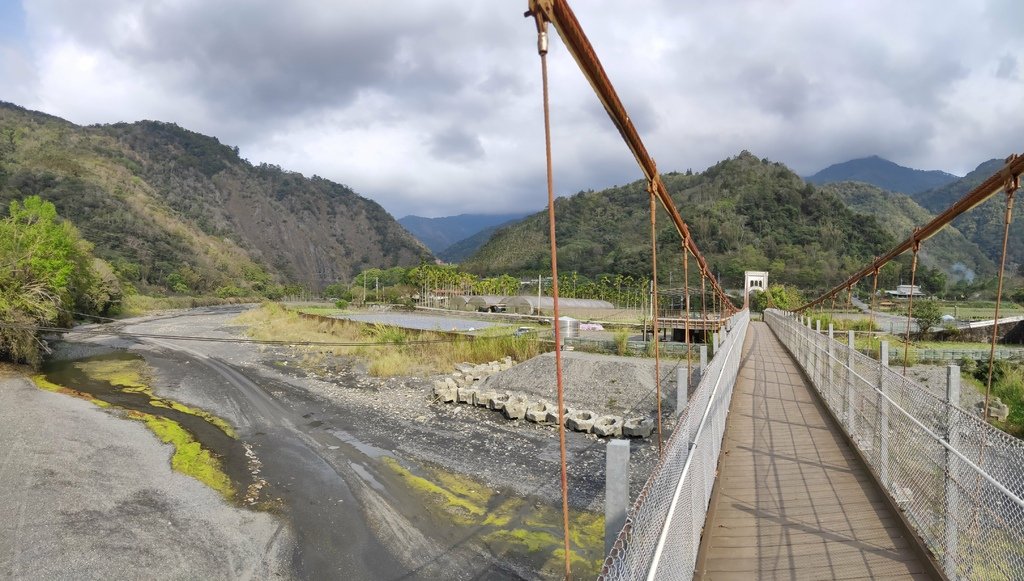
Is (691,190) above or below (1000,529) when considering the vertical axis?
above

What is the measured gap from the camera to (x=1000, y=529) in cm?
278

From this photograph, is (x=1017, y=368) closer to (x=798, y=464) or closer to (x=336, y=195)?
(x=798, y=464)

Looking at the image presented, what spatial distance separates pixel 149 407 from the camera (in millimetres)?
16141

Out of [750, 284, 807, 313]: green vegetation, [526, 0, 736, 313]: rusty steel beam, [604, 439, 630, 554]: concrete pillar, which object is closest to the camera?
[604, 439, 630, 554]: concrete pillar

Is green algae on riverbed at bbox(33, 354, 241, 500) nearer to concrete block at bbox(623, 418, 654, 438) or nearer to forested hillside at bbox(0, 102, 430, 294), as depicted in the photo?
concrete block at bbox(623, 418, 654, 438)

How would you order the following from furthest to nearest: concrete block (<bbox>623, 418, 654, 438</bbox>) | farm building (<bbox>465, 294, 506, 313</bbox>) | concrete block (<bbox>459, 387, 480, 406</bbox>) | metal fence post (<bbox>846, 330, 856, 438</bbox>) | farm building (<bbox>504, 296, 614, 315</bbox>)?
1. farm building (<bbox>465, 294, 506, 313</bbox>)
2. farm building (<bbox>504, 296, 614, 315</bbox>)
3. concrete block (<bbox>459, 387, 480, 406</bbox>)
4. concrete block (<bbox>623, 418, 654, 438</bbox>)
5. metal fence post (<bbox>846, 330, 856, 438</bbox>)

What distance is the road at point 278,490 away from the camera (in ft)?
23.5

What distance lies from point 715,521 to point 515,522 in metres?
4.73

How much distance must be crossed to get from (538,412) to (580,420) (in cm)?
121

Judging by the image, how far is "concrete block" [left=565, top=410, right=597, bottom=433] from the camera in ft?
41.9

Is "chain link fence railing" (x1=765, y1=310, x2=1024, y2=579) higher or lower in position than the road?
higher

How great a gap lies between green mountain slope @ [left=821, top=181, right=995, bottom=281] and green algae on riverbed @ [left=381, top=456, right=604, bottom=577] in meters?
83.1

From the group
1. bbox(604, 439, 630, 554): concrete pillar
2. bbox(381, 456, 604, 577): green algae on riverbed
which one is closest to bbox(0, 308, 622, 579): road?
bbox(381, 456, 604, 577): green algae on riverbed

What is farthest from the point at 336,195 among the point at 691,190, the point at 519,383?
the point at 519,383
